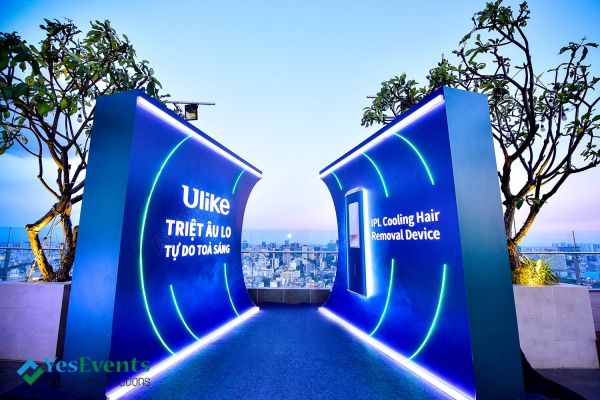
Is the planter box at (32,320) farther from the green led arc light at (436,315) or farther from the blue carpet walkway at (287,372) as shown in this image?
the green led arc light at (436,315)

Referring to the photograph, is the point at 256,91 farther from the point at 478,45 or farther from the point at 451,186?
the point at 451,186

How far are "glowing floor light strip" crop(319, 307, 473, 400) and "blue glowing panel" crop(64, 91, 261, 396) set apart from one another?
2165 mm

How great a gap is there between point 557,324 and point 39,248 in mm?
5850

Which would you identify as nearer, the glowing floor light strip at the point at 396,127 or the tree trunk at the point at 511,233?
the glowing floor light strip at the point at 396,127

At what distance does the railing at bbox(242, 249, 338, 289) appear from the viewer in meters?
5.66

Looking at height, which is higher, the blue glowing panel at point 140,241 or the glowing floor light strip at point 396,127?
the glowing floor light strip at point 396,127

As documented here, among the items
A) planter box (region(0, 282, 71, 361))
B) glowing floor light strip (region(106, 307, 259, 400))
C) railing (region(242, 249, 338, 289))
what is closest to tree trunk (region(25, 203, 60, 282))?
planter box (region(0, 282, 71, 361))

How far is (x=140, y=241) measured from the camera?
2256 millimetres

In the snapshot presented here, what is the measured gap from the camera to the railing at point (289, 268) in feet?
18.6

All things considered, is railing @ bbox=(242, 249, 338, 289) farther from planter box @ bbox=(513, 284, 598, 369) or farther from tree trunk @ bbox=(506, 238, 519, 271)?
planter box @ bbox=(513, 284, 598, 369)

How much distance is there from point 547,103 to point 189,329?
5.66 metres

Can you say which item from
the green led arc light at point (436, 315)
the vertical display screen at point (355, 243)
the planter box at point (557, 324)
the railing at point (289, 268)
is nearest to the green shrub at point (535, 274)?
the planter box at point (557, 324)

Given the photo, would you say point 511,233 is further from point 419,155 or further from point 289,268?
point 289,268

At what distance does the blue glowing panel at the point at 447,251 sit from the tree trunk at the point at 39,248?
13.6 ft
